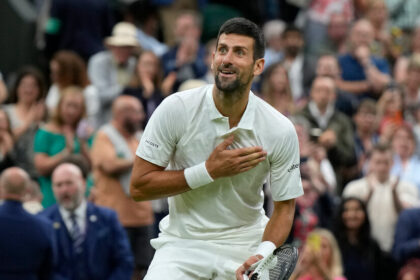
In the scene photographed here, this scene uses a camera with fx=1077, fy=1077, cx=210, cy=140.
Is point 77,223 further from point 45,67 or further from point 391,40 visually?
point 391,40

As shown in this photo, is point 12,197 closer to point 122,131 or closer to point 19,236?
point 19,236

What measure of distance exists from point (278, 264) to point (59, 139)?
15.8 ft

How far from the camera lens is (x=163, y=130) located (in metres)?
6.47

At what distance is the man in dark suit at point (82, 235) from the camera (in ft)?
30.9

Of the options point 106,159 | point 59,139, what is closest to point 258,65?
point 106,159

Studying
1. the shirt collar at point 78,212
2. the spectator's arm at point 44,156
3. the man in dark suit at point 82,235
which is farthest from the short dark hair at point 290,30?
the shirt collar at point 78,212

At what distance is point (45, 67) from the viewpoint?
14273 millimetres

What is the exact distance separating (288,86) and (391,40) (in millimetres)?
3757

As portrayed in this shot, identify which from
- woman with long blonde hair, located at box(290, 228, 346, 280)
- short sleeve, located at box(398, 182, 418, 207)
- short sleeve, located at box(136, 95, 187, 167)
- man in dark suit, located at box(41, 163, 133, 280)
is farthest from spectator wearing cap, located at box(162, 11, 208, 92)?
short sleeve, located at box(136, 95, 187, 167)

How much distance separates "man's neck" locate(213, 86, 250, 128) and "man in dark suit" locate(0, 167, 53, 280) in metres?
2.85

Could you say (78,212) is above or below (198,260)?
below

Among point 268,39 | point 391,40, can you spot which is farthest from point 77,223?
point 391,40

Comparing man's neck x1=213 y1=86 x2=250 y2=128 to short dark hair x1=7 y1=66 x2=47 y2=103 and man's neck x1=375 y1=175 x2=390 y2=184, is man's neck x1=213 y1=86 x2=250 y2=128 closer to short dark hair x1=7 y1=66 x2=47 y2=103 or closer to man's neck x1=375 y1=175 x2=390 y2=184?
man's neck x1=375 y1=175 x2=390 y2=184

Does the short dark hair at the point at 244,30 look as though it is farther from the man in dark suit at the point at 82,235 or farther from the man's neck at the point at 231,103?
the man in dark suit at the point at 82,235
